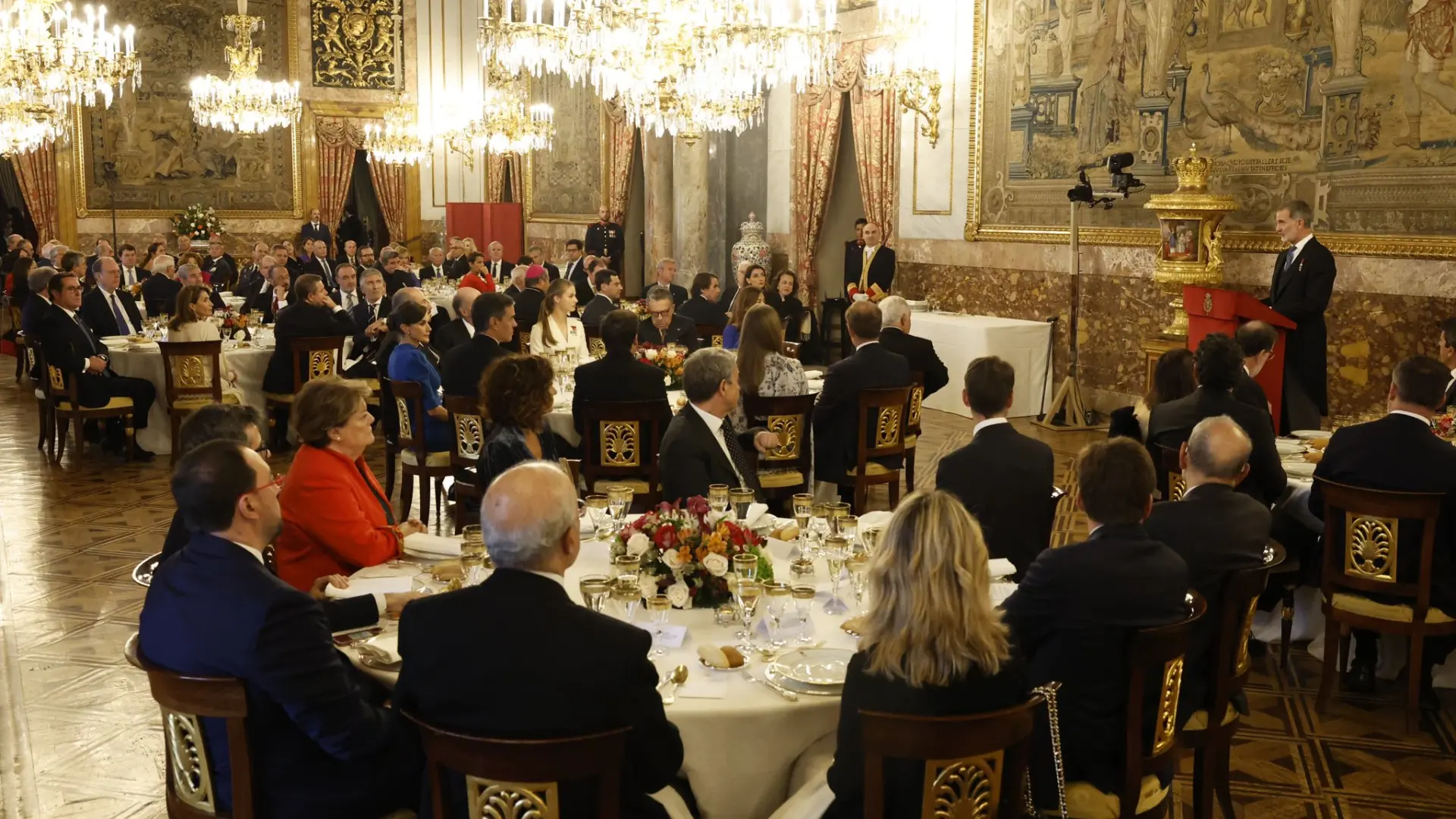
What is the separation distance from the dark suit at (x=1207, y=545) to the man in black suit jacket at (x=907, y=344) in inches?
153

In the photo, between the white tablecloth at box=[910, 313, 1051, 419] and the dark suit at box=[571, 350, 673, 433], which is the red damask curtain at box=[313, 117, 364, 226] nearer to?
the white tablecloth at box=[910, 313, 1051, 419]

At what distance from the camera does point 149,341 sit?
9766 mm

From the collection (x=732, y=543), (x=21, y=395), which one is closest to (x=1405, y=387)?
(x=732, y=543)

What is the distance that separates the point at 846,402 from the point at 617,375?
1249 mm

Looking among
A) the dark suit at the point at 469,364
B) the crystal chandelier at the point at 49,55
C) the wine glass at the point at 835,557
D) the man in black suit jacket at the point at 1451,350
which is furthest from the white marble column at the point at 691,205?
the wine glass at the point at 835,557

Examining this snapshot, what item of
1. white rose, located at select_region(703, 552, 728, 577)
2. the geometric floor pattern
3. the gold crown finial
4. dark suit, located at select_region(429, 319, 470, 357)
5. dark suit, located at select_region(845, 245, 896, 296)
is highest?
the gold crown finial

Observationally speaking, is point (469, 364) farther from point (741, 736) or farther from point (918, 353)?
point (741, 736)

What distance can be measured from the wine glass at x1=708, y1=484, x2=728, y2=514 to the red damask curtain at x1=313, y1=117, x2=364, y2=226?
1789cm

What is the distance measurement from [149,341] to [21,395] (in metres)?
3.66

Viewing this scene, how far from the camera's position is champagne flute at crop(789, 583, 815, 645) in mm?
3205

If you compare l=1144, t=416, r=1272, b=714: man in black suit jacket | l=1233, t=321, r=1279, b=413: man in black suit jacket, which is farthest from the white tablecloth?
l=1144, t=416, r=1272, b=714: man in black suit jacket

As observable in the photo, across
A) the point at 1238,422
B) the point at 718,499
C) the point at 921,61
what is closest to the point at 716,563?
the point at 718,499

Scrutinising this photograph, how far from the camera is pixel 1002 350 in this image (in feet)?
36.9

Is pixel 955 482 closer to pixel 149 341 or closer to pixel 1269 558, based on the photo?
pixel 1269 558
